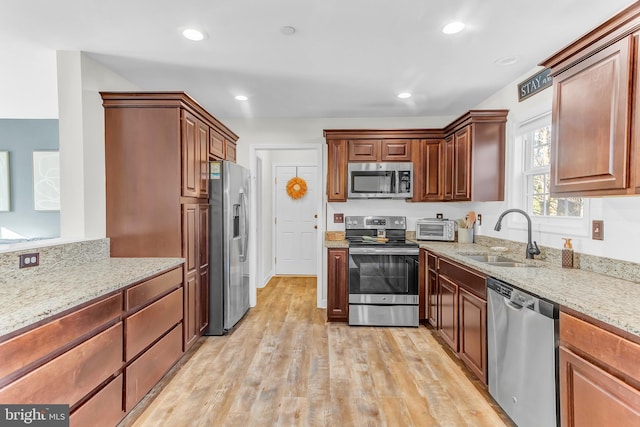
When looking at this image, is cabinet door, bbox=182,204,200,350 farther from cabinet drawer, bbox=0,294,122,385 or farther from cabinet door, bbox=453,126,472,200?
cabinet door, bbox=453,126,472,200

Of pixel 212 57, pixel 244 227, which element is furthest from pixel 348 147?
pixel 212 57

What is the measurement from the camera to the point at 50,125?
13.6ft

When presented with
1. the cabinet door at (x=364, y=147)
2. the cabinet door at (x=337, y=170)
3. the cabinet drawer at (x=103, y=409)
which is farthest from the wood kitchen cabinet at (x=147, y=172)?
the cabinet door at (x=364, y=147)

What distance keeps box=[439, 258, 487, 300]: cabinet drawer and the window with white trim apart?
0.83 metres

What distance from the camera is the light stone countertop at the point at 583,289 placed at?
1219 mm

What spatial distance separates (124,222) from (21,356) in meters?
1.52

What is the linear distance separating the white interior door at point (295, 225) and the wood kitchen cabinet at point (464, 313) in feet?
9.82

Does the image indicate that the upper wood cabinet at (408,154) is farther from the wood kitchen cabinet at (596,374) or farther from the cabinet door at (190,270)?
the wood kitchen cabinet at (596,374)

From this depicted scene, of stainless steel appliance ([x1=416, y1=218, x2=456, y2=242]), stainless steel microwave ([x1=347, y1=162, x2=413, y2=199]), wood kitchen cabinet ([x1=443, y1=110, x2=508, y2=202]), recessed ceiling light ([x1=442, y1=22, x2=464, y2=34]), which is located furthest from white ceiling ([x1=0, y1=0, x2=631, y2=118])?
stainless steel appliance ([x1=416, y1=218, x2=456, y2=242])

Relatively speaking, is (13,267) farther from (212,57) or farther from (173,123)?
(212,57)

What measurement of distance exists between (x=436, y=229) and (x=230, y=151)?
2.66 m

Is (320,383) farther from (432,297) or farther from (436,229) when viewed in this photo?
(436,229)

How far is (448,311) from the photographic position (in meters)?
2.82

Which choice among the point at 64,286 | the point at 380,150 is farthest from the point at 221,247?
the point at 380,150
